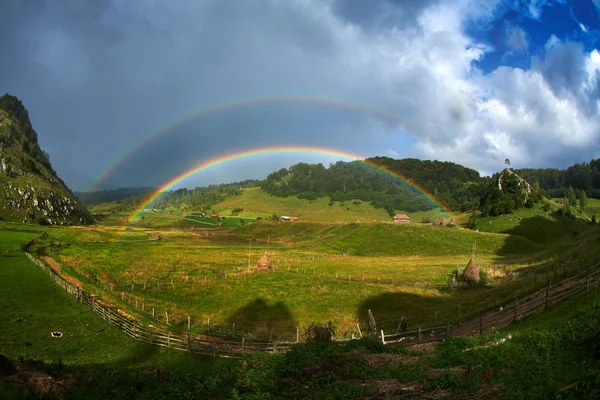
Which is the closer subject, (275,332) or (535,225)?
(275,332)

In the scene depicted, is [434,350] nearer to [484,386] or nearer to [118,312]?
[484,386]

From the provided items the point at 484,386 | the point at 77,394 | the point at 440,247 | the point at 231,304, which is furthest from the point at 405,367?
the point at 440,247

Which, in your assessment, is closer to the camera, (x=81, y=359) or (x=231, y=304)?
(x=81, y=359)

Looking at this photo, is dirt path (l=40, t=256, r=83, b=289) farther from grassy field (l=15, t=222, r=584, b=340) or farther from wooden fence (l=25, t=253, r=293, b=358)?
wooden fence (l=25, t=253, r=293, b=358)

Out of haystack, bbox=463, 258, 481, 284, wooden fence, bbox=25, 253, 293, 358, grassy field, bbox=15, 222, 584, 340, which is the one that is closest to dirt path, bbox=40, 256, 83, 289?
grassy field, bbox=15, 222, 584, 340

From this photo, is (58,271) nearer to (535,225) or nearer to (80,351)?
(80,351)

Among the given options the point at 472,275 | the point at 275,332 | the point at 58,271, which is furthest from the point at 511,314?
the point at 58,271

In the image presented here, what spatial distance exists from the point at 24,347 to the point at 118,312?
34.4ft

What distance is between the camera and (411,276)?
59031 millimetres

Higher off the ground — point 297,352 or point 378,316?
point 297,352

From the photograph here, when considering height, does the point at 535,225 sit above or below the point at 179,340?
above

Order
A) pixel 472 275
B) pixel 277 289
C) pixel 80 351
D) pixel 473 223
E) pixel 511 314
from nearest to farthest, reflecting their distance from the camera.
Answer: pixel 511 314 → pixel 80 351 → pixel 277 289 → pixel 472 275 → pixel 473 223

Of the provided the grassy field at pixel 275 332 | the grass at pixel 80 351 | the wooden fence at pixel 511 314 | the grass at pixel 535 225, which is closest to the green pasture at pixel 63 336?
the grass at pixel 80 351

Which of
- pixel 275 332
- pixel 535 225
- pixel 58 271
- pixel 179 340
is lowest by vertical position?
pixel 275 332
